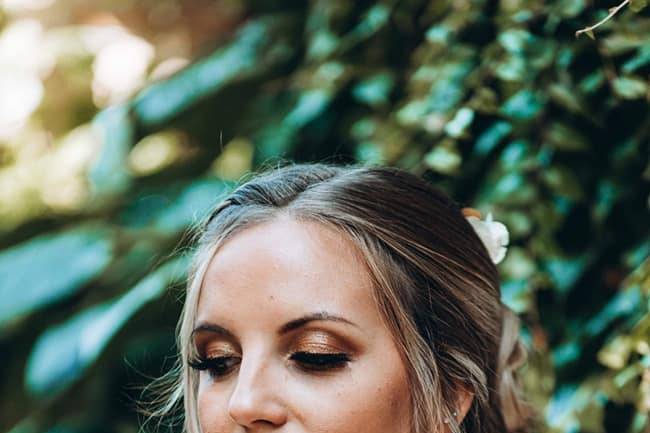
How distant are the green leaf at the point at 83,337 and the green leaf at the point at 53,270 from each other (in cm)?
14

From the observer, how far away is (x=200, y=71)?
4.05 meters

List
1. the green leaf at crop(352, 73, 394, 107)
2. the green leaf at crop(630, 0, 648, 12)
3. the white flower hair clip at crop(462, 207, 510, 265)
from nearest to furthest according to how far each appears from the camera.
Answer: the green leaf at crop(630, 0, 648, 12) → the white flower hair clip at crop(462, 207, 510, 265) → the green leaf at crop(352, 73, 394, 107)

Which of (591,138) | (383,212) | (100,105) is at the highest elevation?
(383,212)

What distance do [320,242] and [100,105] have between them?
10.9 ft

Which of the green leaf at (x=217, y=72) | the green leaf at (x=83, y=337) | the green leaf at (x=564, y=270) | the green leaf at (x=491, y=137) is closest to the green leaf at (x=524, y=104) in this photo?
the green leaf at (x=491, y=137)

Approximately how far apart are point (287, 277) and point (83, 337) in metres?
1.71

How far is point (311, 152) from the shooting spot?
145 inches

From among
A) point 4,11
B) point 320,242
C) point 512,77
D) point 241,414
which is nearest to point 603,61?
point 512,77

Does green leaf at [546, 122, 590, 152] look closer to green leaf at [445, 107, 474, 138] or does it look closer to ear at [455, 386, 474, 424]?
green leaf at [445, 107, 474, 138]

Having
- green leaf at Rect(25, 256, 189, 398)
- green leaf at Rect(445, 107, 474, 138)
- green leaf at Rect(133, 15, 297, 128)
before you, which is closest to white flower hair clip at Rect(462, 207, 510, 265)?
green leaf at Rect(445, 107, 474, 138)

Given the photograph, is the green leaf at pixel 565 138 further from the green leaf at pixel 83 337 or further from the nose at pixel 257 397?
the green leaf at pixel 83 337

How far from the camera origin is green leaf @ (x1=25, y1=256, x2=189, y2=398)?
11.4ft

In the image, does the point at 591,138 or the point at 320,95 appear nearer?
the point at 591,138

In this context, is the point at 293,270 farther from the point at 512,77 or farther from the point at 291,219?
the point at 512,77
